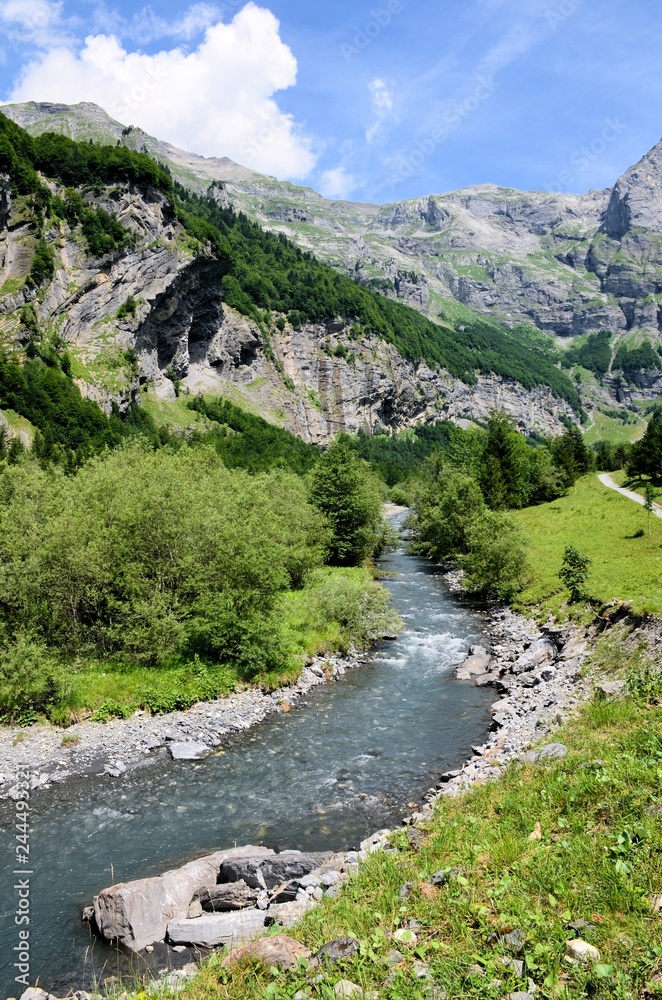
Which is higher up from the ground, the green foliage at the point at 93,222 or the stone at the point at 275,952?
the green foliage at the point at 93,222

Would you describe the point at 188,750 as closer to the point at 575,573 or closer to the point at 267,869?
the point at 267,869

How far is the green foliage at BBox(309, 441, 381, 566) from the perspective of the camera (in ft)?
194

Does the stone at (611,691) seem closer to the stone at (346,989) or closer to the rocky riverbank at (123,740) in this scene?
the stone at (346,989)

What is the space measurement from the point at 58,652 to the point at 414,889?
23965 millimetres

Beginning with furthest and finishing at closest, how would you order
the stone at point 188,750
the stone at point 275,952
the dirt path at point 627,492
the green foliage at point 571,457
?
the green foliage at point 571,457 → the dirt path at point 627,492 → the stone at point 188,750 → the stone at point 275,952

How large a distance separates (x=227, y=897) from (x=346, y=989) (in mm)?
7793

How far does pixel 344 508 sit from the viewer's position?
5916 cm

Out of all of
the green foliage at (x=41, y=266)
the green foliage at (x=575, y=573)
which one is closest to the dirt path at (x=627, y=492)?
the green foliage at (x=575, y=573)

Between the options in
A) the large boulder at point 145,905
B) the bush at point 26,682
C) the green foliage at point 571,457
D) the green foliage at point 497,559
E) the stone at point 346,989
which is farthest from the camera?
the green foliage at point 571,457

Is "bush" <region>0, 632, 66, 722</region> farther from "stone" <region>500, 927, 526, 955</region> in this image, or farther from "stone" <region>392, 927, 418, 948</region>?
"stone" <region>500, 927, 526, 955</region>

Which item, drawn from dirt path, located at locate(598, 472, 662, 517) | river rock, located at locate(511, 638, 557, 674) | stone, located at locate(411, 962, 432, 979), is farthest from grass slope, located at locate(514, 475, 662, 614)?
stone, located at locate(411, 962, 432, 979)

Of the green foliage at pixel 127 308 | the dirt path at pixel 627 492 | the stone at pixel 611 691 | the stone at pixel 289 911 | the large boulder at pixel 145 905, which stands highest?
the green foliage at pixel 127 308

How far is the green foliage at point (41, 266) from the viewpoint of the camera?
118 m

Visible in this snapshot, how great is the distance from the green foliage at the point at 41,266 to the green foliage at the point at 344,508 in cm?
9424
